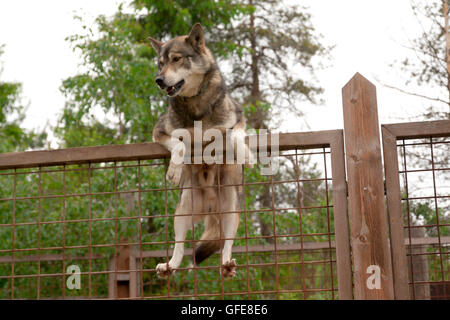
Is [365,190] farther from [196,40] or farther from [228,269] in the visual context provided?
[196,40]

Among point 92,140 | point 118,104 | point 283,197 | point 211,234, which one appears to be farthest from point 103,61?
point 283,197

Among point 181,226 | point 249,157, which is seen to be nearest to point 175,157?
point 249,157

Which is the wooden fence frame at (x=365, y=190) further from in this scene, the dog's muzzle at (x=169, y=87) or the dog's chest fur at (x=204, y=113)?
the dog's muzzle at (x=169, y=87)

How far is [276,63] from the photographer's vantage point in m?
13.1

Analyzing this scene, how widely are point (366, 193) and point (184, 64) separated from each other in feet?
6.30

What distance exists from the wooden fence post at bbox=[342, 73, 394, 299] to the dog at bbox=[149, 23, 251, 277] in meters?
0.90

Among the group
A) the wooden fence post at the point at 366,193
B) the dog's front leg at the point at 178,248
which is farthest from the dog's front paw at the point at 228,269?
the wooden fence post at the point at 366,193

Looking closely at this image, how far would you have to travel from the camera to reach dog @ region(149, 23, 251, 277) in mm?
3387

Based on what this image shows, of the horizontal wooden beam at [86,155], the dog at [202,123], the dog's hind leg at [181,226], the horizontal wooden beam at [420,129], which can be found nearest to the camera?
the horizontal wooden beam at [420,129]

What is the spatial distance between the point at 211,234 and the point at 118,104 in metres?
4.63

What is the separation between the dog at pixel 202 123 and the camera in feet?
11.1

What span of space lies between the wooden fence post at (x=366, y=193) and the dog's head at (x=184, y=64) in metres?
1.50

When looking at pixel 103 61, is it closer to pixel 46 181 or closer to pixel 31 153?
pixel 46 181
